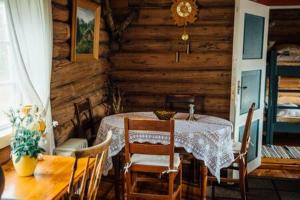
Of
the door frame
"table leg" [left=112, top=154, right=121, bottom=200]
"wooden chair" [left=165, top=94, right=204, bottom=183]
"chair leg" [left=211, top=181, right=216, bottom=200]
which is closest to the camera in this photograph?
"table leg" [left=112, top=154, right=121, bottom=200]

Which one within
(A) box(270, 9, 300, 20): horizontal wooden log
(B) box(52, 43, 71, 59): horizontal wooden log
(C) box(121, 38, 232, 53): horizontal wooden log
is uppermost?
(A) box(270, 9, 300, 20): horizontal wooden log

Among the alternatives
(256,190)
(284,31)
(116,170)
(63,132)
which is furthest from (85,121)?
(284,31)

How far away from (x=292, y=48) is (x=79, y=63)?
3511 mm

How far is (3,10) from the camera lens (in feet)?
8.96

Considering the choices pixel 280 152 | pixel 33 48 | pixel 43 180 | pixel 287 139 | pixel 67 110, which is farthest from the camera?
pixel 287 139

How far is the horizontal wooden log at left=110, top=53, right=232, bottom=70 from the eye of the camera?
15.2 ft

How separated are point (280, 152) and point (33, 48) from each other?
4.02m

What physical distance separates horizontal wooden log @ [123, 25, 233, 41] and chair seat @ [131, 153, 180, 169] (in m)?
1.95

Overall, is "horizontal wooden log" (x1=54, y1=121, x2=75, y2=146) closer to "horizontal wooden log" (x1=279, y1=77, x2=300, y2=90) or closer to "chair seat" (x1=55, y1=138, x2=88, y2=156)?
"chair seat" (x1=55, y1=138, x2=88, y2=156)

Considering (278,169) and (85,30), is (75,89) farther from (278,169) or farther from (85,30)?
(278,169)

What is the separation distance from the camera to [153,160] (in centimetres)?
313

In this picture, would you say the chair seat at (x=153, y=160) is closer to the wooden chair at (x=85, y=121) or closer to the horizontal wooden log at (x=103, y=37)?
the wooden chair at (x=85, y=121)

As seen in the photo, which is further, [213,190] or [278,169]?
[278,169]

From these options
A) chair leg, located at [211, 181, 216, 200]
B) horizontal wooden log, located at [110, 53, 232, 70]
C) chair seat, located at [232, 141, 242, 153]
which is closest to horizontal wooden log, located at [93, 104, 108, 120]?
horizontal wooden log, located at [110, 53, 232, 70]
